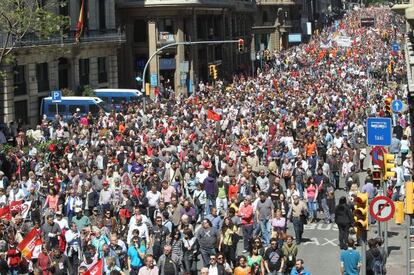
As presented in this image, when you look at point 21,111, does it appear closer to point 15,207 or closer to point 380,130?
point 15,207

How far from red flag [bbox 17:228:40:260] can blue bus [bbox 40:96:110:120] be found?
26.8 m

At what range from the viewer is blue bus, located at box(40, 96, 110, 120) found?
45750mm

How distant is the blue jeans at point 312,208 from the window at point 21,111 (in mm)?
29078

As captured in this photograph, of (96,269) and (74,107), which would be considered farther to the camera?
(74,107)

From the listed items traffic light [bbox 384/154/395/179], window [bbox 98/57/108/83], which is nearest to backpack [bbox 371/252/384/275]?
traffic light [bbox 384/154/395/179]

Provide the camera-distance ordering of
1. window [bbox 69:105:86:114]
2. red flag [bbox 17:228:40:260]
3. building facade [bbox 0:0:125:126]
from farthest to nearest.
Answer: building facade [bbox 0:0:125:126]
window [bbox 69:105:86:114]
red flag [bbox 17:228:40:260]

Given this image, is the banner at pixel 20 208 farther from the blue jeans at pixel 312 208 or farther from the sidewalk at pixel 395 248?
the sidewalk at pixel 395 248

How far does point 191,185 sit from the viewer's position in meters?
25.1

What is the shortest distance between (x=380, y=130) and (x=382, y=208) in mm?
3442

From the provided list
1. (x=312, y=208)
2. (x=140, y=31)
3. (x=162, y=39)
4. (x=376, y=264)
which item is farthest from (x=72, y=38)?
(x=376, y=264)

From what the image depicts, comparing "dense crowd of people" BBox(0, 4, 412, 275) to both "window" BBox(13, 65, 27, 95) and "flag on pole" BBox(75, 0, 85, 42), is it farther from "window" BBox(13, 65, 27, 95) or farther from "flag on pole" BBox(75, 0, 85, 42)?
"flag on pole" BBox(75, 0, 85, 42)

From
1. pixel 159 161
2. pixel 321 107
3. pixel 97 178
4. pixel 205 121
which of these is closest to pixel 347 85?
pixel 321 107

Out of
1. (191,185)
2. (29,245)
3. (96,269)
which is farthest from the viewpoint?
(191,185)

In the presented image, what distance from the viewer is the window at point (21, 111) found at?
50.6m
